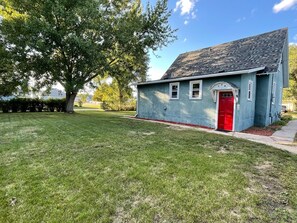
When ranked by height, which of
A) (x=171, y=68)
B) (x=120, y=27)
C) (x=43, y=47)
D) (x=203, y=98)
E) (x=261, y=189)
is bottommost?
(x=261, y=189)

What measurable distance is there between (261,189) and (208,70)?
367 inches

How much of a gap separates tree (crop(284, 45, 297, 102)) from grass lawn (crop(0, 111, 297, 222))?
1113 inches

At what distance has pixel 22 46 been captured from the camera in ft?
43.9

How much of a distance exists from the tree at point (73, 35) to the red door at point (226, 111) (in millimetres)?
9408

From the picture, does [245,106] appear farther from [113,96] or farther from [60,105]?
[113,96]

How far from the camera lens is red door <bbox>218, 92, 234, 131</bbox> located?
30.3 feet

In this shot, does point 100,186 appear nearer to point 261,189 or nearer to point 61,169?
point 61,169

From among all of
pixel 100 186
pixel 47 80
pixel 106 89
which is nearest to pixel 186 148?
pixel 100 186

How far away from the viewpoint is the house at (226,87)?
30.3ft

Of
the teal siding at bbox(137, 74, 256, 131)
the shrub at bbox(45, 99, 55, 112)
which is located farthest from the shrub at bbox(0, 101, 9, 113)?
the teal siding at bbox(137, 74, 256, 131)

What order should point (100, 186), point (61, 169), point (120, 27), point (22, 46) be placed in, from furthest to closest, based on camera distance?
point (120, 27) < point (22, 46) < point (61, 169) < point (100, 186)

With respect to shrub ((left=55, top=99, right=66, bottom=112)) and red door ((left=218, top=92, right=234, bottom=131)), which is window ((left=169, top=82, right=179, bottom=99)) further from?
shrub ((left=55, top=99, right=66, bottom=112))

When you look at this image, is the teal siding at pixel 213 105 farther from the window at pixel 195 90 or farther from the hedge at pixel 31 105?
the hedge at pixel 31 105

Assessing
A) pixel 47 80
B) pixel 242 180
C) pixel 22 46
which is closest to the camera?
pixel 242 180
